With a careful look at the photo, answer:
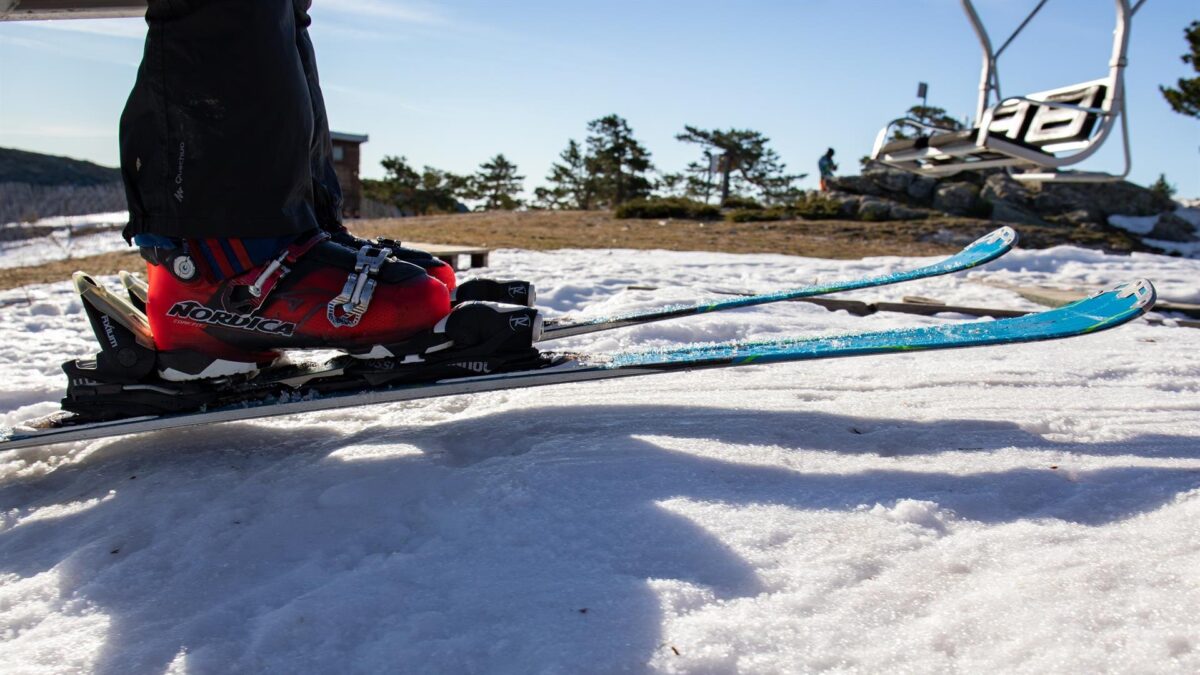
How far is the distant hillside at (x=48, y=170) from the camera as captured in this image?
41.3 metres

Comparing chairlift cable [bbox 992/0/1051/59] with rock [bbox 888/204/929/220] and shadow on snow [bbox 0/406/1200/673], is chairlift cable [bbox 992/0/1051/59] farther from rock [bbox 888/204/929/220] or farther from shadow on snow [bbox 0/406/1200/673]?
rock [bbox 888/204/929/220]

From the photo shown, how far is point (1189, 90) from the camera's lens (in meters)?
17.9

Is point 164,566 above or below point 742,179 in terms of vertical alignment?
below

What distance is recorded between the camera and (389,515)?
1.46 m

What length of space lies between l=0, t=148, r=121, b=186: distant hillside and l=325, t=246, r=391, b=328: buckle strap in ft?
151

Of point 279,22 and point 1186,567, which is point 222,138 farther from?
point 1186,567

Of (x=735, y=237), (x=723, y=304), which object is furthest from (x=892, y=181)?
(x=723, y=304)

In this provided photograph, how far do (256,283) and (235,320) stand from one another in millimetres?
109

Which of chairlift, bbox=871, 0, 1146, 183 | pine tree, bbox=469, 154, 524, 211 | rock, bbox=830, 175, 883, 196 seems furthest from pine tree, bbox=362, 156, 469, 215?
chairlift, bbox=871, 0, 1146, 183

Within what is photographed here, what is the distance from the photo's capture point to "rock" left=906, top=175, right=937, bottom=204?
1750 cm

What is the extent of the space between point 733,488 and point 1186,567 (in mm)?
684

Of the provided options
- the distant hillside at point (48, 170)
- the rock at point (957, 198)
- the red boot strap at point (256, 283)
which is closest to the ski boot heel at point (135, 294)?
the red boot strap at point (256, 283)

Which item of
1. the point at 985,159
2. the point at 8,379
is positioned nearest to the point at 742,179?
the point at 985,159

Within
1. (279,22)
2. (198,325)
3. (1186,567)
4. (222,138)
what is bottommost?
(1186,567)
